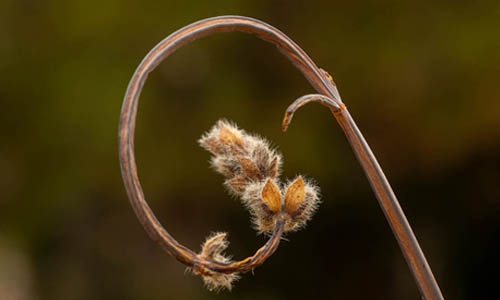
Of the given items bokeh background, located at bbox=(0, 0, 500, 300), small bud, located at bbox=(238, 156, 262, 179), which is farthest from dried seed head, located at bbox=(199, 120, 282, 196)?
bokeh background, located at bbox=(0, 0, 500, 300)

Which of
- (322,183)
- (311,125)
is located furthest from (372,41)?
(322,183)

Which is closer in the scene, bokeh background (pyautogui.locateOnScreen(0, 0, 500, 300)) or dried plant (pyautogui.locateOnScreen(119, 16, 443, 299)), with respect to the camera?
dried plant (pyautogui.locateOnScreen(119, 16, 443, 299))

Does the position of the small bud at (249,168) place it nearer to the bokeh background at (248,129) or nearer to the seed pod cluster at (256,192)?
the seed pod cluster at (256,192)

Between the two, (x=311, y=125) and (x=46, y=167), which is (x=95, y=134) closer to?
(x=46, y=167)

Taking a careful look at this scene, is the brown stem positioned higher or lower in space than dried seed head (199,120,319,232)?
lower

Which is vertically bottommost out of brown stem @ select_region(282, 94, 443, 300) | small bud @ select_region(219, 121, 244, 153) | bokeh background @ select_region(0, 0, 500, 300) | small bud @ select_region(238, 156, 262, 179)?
bokeh background @ select_region(0, 0, 500, 300)

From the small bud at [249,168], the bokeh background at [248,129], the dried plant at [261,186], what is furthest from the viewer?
the bokeh background at [248,129]

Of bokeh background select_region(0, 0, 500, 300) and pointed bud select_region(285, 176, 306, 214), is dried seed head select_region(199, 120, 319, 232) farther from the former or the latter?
bokeh background select_region(0, 0, 500, 300)

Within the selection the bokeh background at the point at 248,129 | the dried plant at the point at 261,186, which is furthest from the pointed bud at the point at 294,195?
the bokeh background at the point at 248,129
